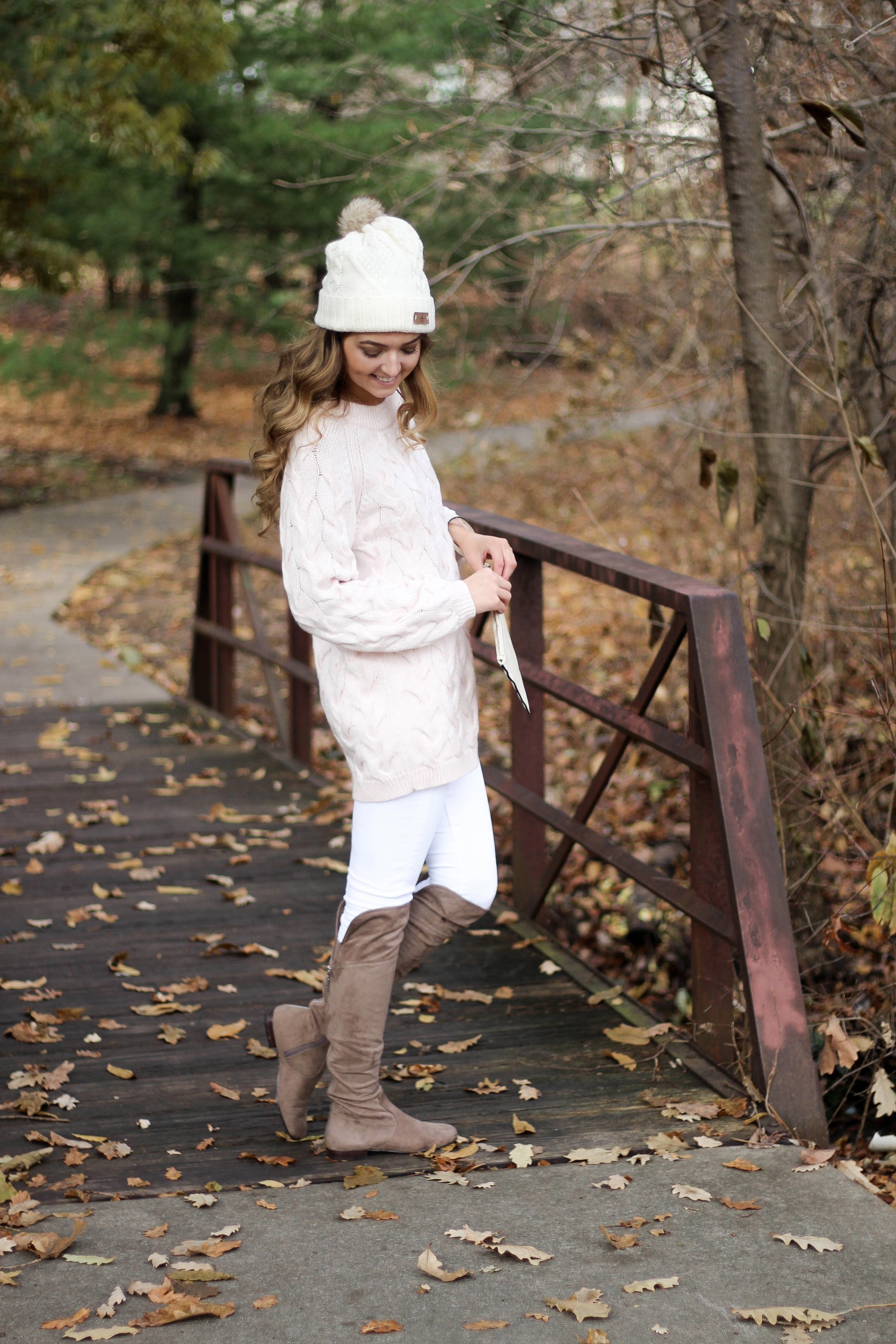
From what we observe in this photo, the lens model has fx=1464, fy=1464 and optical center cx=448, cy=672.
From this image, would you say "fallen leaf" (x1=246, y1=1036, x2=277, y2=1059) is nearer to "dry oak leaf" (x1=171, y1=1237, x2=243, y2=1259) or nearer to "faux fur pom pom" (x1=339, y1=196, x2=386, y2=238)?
"dry oak leaf" (x1=171, y1=1237, x2=243, y2=1259)

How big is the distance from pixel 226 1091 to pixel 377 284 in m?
2.08

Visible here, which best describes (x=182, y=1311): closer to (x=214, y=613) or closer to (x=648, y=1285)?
(x=648, y=1285)

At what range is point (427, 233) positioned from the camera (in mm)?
15539

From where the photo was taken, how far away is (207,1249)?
9.51 feet

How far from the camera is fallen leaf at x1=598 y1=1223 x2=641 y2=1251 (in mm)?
2908

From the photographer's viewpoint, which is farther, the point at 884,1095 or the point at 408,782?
the point at 884,1095

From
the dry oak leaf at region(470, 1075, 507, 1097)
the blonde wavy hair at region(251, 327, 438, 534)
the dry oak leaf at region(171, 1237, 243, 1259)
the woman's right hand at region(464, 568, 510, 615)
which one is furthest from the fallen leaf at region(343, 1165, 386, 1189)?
the blonde wavy hair at region(251, 327, 438, 534)

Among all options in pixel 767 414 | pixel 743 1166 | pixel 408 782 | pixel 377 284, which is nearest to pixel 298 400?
pixel 377 284

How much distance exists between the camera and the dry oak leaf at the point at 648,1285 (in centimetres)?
275

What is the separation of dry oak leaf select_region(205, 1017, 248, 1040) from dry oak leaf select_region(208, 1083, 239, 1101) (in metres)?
0.30

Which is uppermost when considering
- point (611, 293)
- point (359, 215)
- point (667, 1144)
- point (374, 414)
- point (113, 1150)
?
point (611, 293)

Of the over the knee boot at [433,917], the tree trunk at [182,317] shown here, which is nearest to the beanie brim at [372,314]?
the over the knee boot at [433,917]

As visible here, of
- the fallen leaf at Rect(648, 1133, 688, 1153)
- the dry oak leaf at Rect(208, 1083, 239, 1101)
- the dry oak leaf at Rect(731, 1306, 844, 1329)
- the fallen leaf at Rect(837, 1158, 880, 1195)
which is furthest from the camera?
the dry oak leaf at Rect(208, 1083, 239, 1101)

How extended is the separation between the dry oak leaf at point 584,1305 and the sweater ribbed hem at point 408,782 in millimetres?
1045
